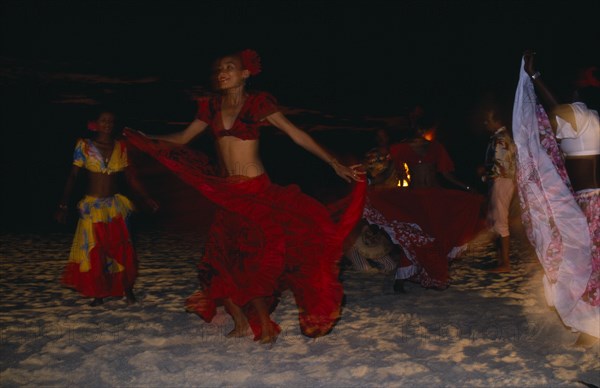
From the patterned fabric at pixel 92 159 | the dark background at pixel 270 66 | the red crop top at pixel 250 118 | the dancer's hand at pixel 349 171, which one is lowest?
the dancer's hand at pixel 349 171

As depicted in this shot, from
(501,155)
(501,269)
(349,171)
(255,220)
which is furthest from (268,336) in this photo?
(501,155)

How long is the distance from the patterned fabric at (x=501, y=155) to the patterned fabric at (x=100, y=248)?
13.7 ft

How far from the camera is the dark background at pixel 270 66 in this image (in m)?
20.5

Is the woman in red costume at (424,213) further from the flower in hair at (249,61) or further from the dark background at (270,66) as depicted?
the dark background at (270,66)

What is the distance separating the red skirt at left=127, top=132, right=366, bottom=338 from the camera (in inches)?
167

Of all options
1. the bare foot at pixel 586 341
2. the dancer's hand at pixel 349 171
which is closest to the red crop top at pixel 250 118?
the dancer's hand at pixel 349 171

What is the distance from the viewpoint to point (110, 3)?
79.2 feet

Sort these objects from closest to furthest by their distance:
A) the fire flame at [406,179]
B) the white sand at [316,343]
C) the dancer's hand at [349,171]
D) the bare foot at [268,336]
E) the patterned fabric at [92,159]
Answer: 1. the white sand at [316,343]
2. the dancer's hand at [349,171]
3. the bare foot at [268,336]
4. the patterned fabric at [92,159]
5. the fire flame at [406,179]

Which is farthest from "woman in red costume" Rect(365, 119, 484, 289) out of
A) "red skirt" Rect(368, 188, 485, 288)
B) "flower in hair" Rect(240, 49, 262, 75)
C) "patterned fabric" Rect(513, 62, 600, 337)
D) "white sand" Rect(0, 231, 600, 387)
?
"flower in hair" Rect(240, 49, 262, 75)

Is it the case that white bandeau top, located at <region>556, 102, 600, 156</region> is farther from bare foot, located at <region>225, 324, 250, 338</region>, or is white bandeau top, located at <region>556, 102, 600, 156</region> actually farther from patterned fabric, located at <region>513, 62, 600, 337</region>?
bare foot, located at <region>225, 324, 250, 338</region>

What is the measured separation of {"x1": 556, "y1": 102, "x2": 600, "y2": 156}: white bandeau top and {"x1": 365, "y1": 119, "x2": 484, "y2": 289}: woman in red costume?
191 centimetres

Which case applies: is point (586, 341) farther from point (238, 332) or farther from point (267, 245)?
point (238, 332)

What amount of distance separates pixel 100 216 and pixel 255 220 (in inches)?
76.1

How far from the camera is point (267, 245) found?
4.25 metres
